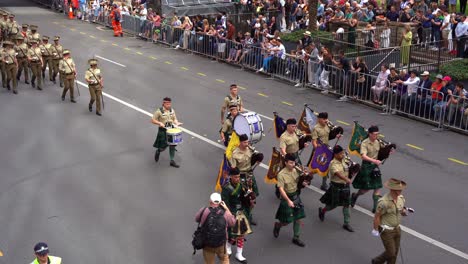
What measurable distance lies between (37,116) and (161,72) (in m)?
6.86

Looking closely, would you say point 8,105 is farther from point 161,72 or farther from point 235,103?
point 235,103

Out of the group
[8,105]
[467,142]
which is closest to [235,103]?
[467,142]

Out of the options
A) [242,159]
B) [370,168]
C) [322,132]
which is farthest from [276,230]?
[322,132]

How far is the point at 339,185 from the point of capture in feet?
39.3

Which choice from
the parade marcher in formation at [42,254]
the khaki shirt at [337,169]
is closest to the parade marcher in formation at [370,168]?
the khaki shirt at [337,169]

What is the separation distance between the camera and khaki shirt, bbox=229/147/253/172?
12297 millimetres

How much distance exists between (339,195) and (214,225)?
126 inches

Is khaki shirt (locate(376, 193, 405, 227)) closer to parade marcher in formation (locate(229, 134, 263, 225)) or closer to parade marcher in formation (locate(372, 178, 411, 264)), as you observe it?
parade marcher in formation (locate(372, 178, 411, 264))

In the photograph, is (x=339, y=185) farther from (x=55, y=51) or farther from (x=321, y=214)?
(x=55, y=51)

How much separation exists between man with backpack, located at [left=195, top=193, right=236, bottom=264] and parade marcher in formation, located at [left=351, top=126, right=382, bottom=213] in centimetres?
376

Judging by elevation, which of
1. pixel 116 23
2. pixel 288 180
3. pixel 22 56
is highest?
pixel 116 23

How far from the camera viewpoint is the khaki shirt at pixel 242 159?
12.3 meters

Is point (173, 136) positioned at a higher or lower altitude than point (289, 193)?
higher

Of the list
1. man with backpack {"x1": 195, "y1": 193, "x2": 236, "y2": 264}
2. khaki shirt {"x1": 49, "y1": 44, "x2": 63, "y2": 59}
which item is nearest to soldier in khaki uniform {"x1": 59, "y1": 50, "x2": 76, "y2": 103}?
khaki shirt {"x1": 49, "y1": 44, "x2": 63, "y2": 59}
